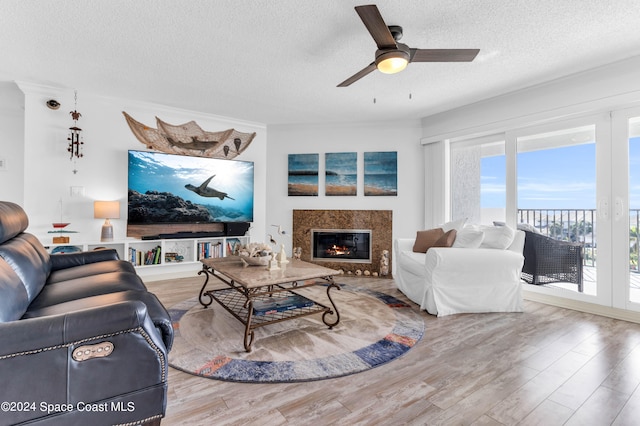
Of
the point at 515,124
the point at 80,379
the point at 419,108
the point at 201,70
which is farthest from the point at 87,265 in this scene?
the point at 515,124

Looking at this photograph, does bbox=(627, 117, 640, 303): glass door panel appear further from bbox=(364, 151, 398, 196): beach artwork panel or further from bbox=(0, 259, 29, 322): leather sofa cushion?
bbox=(0, 259, 29, 322): leather sofa cushion

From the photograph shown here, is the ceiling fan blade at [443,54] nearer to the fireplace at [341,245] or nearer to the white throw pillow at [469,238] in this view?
the white throw pillow at [469,238]

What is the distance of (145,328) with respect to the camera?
115cm

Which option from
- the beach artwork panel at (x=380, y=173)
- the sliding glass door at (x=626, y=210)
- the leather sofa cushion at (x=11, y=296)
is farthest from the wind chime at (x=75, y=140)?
the sliding glass door at (x=626, y=210)

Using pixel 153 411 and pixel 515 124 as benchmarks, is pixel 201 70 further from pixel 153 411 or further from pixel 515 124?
pixel 515 124

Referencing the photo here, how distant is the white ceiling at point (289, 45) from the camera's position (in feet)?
7.13

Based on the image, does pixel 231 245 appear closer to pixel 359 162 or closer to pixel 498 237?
pixel 359 162

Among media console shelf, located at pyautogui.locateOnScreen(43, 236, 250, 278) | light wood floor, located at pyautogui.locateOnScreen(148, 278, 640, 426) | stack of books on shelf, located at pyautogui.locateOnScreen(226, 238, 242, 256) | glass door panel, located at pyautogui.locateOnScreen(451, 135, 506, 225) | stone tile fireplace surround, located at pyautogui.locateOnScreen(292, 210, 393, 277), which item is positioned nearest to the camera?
light wood floor, located at pyautogui.locateOnScreen(148, 278, 640, 426)

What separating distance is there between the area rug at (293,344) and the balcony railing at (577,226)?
1919 mm

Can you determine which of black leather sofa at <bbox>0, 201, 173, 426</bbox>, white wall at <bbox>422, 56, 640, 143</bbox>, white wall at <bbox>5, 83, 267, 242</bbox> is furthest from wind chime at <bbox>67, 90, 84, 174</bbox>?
white wall at <bbox>422, 56, 640, 143</bbox>

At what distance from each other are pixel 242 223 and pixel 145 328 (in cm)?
362

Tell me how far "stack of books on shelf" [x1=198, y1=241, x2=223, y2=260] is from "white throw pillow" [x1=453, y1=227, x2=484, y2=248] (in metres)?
3.20

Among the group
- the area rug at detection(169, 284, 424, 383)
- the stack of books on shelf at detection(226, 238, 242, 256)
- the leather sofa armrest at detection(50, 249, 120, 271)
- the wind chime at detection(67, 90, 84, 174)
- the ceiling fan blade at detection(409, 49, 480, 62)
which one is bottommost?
the area rug at detection(169, 284, 424, 383)

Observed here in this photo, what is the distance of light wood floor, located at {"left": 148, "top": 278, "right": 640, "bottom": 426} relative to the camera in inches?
58.2
